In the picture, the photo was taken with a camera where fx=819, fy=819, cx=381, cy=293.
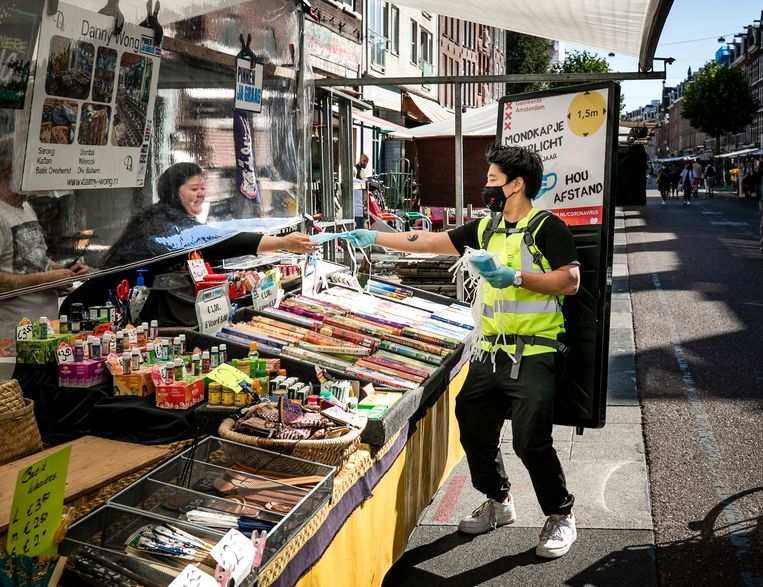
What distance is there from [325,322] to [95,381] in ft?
5.34

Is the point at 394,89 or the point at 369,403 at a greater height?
the point at 394,89

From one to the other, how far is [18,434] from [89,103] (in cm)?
134

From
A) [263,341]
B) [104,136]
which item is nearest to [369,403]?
[263,341]

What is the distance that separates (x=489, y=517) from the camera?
4.68m

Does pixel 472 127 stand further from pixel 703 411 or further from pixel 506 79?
pixel 703 411

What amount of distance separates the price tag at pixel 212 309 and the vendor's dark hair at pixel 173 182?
49 cm

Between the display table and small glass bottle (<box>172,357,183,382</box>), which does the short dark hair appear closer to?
the display table

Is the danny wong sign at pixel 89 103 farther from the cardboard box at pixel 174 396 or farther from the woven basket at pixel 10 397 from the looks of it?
the cardboard box at pixel 174 396

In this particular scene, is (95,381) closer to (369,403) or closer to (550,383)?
(369,403)

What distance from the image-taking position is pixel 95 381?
3.53 m

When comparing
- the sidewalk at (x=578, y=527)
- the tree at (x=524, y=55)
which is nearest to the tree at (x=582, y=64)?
the tree at (x=524, y=55)

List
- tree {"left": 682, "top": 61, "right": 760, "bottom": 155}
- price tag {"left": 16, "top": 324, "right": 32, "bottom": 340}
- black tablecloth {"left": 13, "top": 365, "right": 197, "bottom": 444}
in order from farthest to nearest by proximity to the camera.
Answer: tree {"left": 682, "top": 61, "right": 760, "bottom": 155} → price tag {"left": 16, "top": 324, "right": 32, "bottom": 340} → black tablecloth {"left": 13, "top": 365, "right": 197, "bottom": 444}

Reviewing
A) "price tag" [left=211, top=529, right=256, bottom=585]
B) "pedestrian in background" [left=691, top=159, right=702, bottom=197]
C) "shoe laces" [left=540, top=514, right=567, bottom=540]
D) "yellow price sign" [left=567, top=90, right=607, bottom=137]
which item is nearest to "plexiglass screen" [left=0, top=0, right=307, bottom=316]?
"price tag" [left=211, top=529, right=256, bottom=585]

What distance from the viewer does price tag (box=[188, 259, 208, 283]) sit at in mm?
4508
